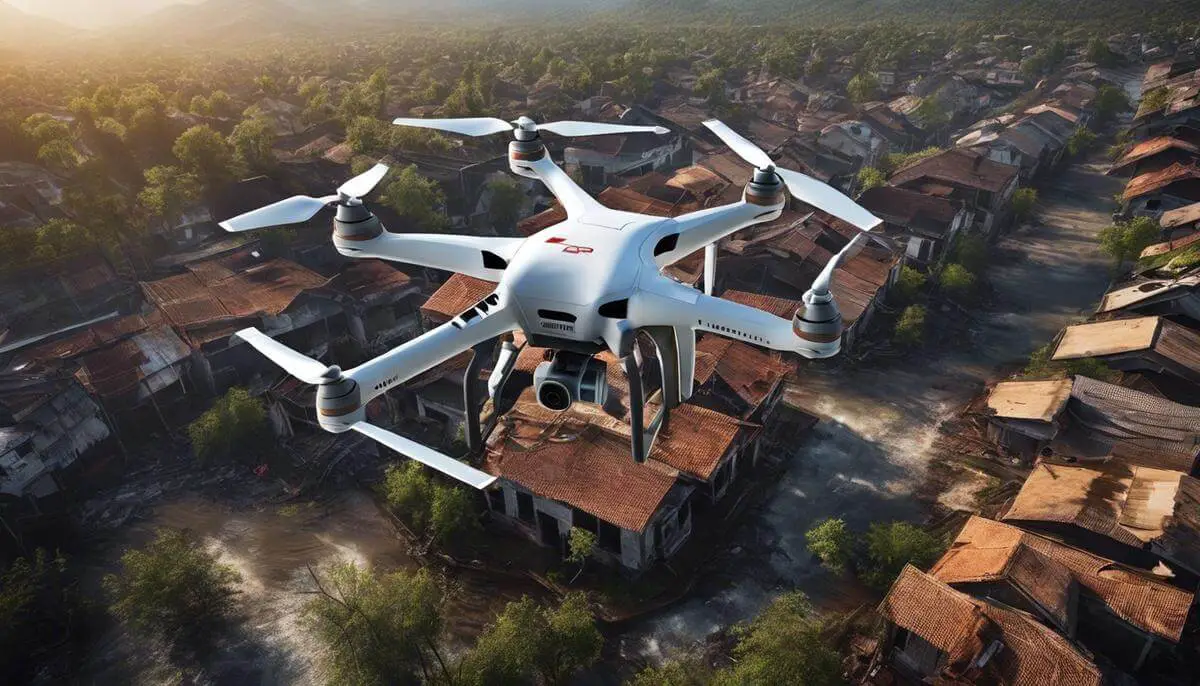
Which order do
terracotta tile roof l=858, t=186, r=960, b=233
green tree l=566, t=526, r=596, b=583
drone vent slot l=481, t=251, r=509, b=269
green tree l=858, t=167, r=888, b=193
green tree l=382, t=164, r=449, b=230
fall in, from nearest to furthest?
drone vent slot l=481, t=251, r=509, b=269 < green tree l=566, t=526, r=596, b=583 < green tree l=382, t=164, r=449, b=230 < terracotta tile roof l=858, t=186, r=960, b=233 < green tree l=858, t=167, r=888, b=193

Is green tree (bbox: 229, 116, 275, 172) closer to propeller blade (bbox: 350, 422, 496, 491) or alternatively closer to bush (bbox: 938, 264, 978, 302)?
propeller blade (bbox: 350, 422, 496, 491)

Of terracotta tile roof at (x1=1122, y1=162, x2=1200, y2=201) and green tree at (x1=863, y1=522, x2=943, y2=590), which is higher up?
terracotta tile roof at (x1=1122, y1=162, x2=1200, y2=201)

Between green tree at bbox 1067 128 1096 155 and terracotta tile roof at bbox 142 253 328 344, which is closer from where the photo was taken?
terracotta tile roof at bbox 142 253 328 344

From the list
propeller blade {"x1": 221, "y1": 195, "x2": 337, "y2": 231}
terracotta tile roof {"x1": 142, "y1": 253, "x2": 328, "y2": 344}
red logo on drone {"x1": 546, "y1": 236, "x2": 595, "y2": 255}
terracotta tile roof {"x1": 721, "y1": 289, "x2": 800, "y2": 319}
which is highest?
propeller blade {"x1": 221, "y1": 195, "x2": 337, "y2": 231}

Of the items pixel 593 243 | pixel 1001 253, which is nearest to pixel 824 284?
pixel 593 243

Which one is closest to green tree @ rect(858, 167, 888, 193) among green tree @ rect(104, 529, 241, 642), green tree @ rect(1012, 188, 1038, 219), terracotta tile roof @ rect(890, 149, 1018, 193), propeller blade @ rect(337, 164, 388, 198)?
terracotta tile roof @ rect(890, 149, 1018, 193)

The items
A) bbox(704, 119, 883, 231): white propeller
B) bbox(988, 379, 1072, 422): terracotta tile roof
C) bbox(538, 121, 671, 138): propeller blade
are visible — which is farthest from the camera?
bbox(988, 379, 1072, 422): terracotta tile roof

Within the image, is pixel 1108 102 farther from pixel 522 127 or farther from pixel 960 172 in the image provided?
pixel 522 127
